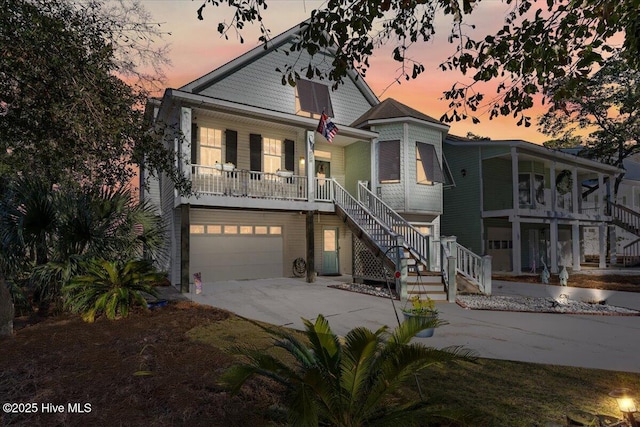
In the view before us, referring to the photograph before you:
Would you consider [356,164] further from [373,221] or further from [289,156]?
[373,221]

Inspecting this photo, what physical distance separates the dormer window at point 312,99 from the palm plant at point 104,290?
984 cm

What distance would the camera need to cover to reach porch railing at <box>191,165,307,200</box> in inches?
476

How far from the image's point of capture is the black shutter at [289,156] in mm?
15211

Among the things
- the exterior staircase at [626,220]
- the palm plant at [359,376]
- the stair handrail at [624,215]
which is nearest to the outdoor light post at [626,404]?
the palm plant at [359,376]

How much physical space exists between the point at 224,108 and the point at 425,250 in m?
7.88

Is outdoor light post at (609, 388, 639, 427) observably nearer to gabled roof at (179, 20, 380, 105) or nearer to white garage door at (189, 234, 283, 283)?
gabled roof at (179, 20, 380, 105)

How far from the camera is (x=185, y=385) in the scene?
425 cm

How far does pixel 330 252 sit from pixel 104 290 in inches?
397

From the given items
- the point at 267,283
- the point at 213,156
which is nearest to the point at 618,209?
the point at 267,283

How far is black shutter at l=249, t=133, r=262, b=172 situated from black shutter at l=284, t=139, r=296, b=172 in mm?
1158

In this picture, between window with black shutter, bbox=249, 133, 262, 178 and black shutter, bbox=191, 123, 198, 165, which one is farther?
window with black shutter, bbox=249, 133, 262, 178

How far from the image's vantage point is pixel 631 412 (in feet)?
10.1

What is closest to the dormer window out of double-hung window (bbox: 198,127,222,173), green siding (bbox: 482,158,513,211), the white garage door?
double-hung window (bbox: 198,127,222,173)

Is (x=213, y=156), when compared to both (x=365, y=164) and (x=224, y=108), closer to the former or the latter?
(x=224, y=108)
